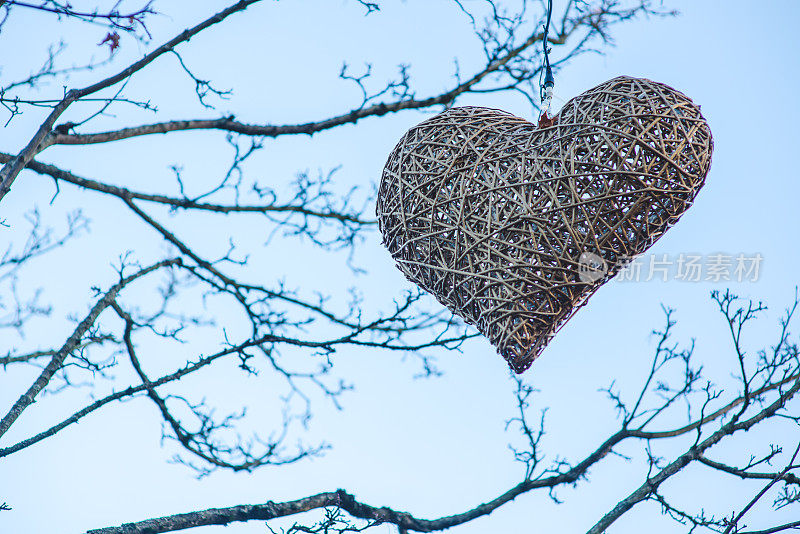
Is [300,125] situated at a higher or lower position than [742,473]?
higher

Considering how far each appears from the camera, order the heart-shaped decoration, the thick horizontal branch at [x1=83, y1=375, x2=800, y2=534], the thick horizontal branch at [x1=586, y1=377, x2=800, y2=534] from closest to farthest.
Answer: the heart-shaped decoration
the thick horizontal branch at [x1=83, y1=375, x2=800, y2=534]
the thick horizontal branch at [x1=586, y1=377, x2=800, y2=534]

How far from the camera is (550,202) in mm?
2277

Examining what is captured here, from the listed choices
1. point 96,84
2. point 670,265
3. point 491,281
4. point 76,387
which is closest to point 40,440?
point 76,387

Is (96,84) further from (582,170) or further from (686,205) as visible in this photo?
(686,205)

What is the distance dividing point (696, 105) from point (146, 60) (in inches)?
86.0

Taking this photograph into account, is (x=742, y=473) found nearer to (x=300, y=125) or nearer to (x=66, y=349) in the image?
(x=300, y=125)

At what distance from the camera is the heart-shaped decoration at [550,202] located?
2270 millimetres

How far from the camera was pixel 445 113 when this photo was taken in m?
2.62

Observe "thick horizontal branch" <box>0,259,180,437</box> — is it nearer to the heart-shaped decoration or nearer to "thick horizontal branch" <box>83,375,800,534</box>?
"thick horizontal branch" <box>83,375,800,534</box>

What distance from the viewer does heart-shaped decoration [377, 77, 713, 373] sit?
89.4 inches

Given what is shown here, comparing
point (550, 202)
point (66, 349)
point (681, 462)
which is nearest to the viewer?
point (550, 202)

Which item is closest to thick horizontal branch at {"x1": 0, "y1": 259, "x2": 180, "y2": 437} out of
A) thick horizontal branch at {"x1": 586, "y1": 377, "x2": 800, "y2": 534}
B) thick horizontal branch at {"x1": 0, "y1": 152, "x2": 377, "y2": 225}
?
thick horizontal branch at {"x1": 0, "y1": 152, "x2": 377, "y2": 225}

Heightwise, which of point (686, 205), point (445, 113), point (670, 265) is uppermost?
point (445, 113)

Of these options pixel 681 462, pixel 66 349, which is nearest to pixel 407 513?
pixel 681 462
